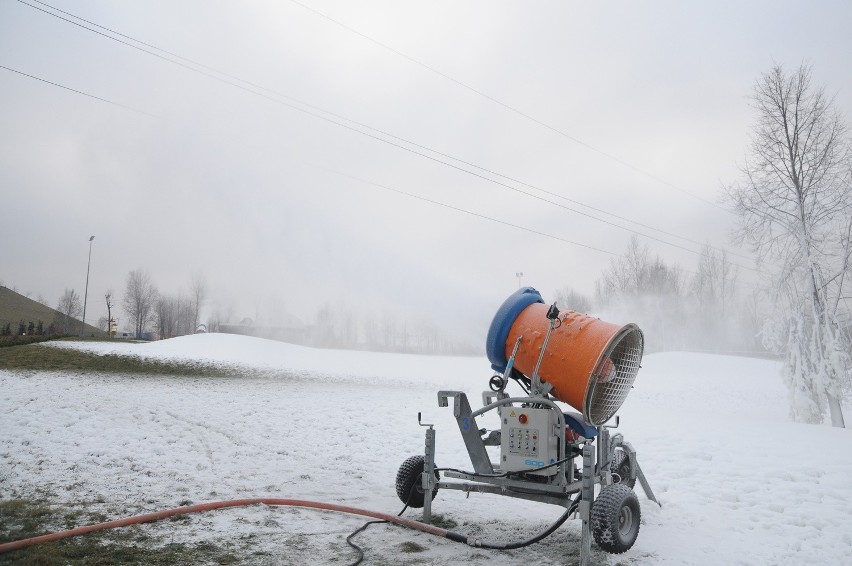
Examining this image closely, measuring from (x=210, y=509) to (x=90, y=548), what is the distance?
1.48 meters

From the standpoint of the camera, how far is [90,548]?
4.69 m

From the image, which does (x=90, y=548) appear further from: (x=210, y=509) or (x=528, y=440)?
(x=528, y=440)

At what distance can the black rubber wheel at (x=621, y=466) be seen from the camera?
6.70 m

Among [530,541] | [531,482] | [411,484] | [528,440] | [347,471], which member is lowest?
[347,471]

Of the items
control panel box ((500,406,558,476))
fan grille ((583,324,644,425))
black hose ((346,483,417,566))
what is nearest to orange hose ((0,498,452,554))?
black hose ((346,483,417,566))

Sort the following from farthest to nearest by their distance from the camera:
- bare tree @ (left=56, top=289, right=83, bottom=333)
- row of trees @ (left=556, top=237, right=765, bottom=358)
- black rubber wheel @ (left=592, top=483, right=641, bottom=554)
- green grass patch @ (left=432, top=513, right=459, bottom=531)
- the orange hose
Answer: bare tree @ (left=56, top=289, right=83, bottom=333)
row of trees @ (left=556, top=237, right=765, bottom=358)
green grass patch @ (left=432, top=513, right=459, bottom=531)
black rubber wheel @ (left=592, top=483, right=641, bottom=554)
the orange hose

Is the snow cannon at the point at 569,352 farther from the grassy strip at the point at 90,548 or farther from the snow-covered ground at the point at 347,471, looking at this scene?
the grassy strip at the point at 90,548

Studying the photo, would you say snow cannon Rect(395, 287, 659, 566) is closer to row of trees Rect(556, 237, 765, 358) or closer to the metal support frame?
the metal support frame

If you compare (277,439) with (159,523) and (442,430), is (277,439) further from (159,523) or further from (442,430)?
(159,523)

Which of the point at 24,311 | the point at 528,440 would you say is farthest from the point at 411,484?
the point at 24,311

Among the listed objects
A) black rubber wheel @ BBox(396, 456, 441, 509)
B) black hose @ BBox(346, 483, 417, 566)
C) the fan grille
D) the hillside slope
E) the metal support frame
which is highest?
the hillside slope

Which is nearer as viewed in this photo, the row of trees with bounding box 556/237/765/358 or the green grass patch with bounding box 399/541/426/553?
the green grass patch with bounding box 399/541/426/553

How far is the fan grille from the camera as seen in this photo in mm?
5598

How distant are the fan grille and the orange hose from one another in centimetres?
200
